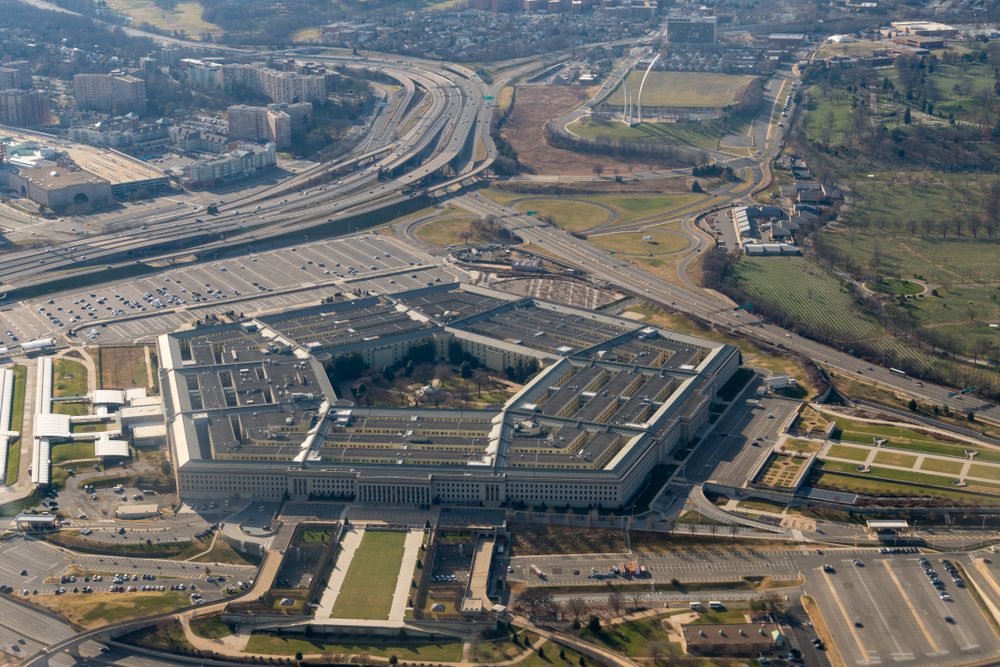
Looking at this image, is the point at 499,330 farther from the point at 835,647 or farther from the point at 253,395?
the point at 835,647

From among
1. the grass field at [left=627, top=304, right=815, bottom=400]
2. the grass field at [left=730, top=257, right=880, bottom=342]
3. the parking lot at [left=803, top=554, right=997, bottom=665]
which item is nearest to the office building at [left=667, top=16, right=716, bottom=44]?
the grass field at [left=730, top=257, right=880, bottom=342]

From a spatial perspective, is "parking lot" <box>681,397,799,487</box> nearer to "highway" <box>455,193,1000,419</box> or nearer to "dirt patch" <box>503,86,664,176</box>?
"highway" <box>455,193,1000,419</box>

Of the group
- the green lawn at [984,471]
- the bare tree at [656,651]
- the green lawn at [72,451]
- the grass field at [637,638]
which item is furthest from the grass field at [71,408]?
the green lawn at [984,471]

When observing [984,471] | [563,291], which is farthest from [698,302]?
[984,471]

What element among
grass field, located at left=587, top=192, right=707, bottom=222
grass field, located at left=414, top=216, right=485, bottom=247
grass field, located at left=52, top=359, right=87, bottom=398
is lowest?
grass field, located at left=587, top=192, right=707, bottom=222

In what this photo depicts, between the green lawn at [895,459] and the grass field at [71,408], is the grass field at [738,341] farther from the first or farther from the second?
the grass field at [71,408]

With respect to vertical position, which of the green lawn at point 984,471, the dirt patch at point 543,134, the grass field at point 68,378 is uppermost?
the green lawn at point 984,471
